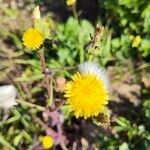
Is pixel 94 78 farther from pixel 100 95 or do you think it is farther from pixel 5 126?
pixel 5 126

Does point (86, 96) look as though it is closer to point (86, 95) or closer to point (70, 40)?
point (86, 95)

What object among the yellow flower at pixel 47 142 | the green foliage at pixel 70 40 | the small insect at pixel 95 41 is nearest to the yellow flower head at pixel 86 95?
the small insect at pixel 95 41

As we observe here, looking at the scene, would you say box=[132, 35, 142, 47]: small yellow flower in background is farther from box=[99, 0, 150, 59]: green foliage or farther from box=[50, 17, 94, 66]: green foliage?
box=[50, 17, 94, 66]: green foliage

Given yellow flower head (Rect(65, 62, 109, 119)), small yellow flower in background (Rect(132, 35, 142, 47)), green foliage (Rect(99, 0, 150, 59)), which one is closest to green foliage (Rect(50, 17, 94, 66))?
green foliage (Rect(99, 0, 150, 59))

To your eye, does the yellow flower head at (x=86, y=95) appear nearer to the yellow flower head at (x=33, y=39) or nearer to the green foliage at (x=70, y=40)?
the yellow flower head at (x=33, y=39)

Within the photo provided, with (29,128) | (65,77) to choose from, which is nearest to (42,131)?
(29,128)

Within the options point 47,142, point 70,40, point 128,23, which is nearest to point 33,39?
point 47,142
